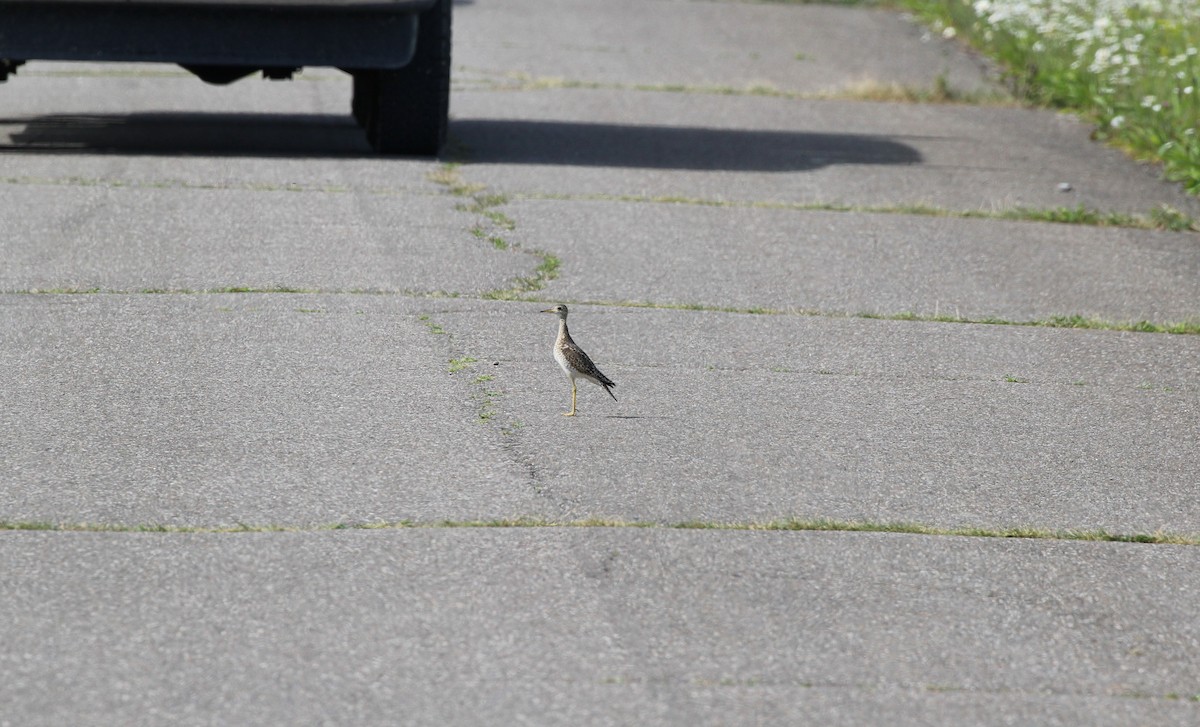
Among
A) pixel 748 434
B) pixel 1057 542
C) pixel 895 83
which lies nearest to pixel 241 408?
pixel 748 434

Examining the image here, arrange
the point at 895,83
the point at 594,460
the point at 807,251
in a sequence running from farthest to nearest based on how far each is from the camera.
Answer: the point at 895,83, the point at 807,251, the point at 594,460

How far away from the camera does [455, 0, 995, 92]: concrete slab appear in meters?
15.2

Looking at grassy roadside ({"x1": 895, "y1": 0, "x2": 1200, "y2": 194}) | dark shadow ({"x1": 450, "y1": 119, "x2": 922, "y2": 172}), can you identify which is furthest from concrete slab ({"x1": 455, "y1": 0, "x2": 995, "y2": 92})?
dark shadow ({"x1": 450, "y1": 119, "x2": 922, "y2": 172})

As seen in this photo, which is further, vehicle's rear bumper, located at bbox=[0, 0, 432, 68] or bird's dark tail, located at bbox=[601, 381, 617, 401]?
vehicle's rear bumper, located at bbox=[0, 0, 432, 68]

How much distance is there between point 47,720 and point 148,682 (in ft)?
0.84

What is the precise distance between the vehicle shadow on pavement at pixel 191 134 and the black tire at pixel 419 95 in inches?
11.2

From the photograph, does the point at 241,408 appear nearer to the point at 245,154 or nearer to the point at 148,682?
the point at 148,682

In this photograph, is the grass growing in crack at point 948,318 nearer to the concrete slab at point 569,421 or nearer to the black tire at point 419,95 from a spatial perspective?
the concrete slab at point 569,421

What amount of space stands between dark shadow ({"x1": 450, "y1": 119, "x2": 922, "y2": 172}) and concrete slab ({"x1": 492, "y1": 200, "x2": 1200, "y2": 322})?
1.40m

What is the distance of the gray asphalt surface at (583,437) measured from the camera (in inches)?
159

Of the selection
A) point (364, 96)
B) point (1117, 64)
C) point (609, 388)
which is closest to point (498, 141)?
point (364, 96)

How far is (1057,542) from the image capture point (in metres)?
5.01

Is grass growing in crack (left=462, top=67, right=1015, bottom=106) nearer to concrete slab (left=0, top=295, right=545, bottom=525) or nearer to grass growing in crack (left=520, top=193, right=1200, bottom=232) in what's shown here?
grass growing in crack (left=520, top=193, right=1200, bottom=232)

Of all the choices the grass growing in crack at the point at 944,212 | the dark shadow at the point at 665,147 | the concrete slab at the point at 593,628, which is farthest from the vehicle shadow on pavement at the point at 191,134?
the concrete slab at the point at 593,628
